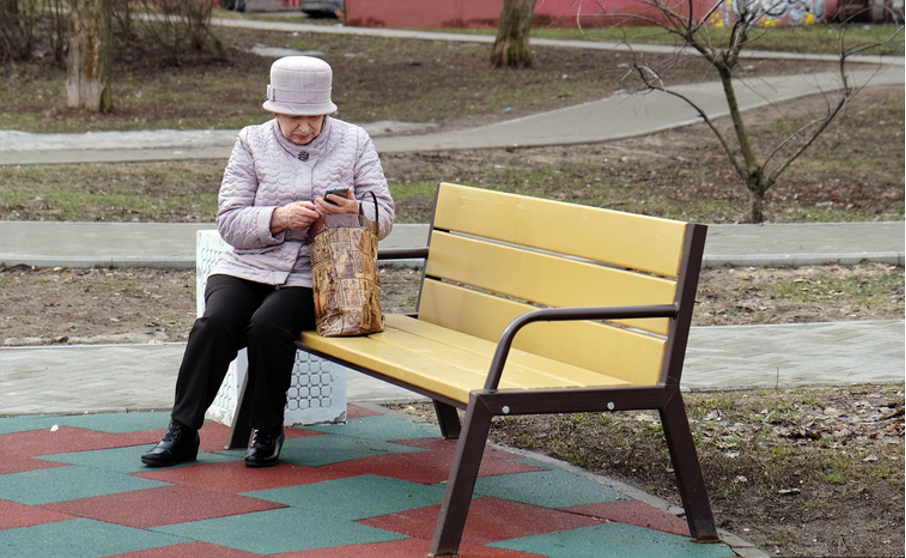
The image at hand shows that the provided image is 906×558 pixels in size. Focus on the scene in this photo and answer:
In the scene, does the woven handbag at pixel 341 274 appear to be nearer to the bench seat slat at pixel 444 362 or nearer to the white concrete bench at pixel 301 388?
the bench seat slat at pixel 444 362

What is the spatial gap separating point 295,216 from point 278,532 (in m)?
1.21

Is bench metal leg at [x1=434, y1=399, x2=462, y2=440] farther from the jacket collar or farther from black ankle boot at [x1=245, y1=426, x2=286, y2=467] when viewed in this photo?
the jacket collar

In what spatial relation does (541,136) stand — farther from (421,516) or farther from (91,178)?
(421,516)

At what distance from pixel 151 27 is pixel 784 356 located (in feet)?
63.4

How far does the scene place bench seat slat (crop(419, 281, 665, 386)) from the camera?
3945 mm

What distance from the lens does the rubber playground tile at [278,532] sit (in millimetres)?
3660

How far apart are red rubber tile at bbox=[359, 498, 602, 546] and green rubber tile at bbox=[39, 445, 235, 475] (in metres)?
0.95

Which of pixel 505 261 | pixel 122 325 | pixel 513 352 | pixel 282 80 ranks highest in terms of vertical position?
pixel 282 80

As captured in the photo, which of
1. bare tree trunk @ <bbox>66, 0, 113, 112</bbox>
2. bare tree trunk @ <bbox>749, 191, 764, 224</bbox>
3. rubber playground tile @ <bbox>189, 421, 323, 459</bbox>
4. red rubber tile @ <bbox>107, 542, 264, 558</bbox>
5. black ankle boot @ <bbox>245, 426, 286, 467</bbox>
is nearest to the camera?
red rubber tile @ <bbox>107, 542, 264, 558</bbox>

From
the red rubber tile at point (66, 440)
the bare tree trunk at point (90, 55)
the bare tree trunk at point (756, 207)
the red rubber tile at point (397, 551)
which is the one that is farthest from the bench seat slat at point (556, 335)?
the bare tree trunk at point (90, 55)

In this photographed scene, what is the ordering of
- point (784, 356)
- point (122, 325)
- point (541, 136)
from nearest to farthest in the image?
point (784, 356)
point (122, 325)
point (541, 136)

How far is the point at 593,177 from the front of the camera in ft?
45.0

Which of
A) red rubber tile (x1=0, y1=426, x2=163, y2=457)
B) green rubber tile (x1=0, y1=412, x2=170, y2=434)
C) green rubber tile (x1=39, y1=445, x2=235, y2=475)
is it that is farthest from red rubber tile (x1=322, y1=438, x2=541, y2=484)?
green rubber tile (x1=0, y1=412, x2=170, y2=434)

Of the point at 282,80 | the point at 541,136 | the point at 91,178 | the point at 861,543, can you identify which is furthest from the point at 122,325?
the point at 541,136
